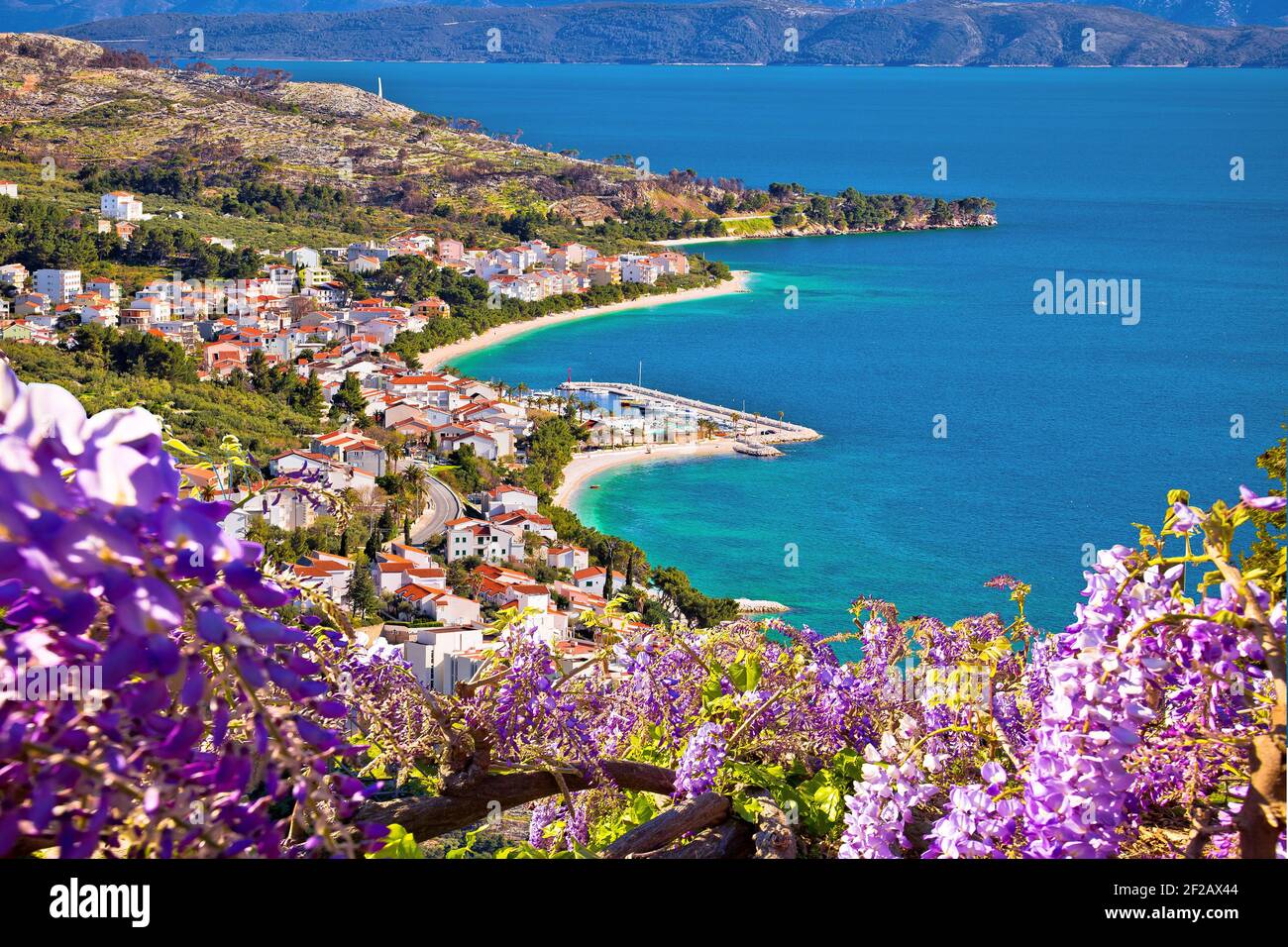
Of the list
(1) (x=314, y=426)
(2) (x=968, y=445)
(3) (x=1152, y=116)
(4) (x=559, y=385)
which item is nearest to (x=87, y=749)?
(1) (x=314, y=426)

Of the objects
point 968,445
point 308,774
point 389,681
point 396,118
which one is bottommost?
point 968,445

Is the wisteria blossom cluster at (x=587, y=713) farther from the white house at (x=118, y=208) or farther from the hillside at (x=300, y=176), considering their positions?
the white house at (x=118, y=208)

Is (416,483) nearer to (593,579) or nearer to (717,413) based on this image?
(593,579)

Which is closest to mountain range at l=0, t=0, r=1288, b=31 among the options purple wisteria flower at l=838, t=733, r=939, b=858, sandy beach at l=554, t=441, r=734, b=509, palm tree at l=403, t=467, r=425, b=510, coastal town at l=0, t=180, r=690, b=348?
coastal town at l=0, t=180, r=690, b=348

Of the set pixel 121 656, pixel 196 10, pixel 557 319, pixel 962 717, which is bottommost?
pixel 557 319

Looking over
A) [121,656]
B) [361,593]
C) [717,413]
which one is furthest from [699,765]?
[717,413]
